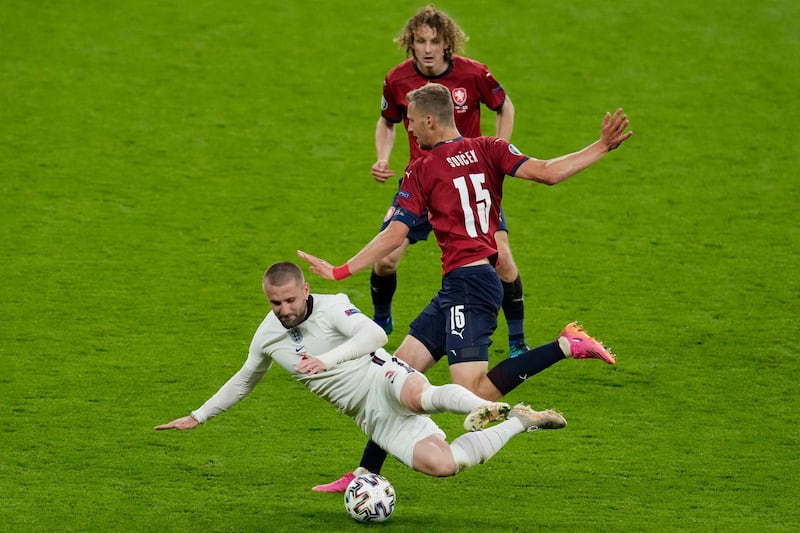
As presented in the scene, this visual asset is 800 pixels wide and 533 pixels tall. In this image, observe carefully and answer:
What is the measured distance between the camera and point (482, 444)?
6.25 meters

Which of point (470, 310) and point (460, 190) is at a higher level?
point (460, 190)

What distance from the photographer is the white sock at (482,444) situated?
6215 mm

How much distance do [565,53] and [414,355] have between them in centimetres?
900

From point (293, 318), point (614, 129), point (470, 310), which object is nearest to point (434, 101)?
point (614, 129)

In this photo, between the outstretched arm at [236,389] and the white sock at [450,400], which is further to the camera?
the outstretched arm at [236,389]

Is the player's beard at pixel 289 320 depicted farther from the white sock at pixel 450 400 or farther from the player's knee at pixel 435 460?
the player's knee at pixel 435 460

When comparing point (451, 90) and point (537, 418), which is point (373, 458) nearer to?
point (537, 418)

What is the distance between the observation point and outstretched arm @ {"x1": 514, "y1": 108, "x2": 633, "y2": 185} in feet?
21.3

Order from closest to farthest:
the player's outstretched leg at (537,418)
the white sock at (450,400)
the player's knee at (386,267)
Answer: the white sock at (450,400) → the player's outstretched leg at (537,418) → the player's knee at (386,267)

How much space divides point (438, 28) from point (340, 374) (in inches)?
115

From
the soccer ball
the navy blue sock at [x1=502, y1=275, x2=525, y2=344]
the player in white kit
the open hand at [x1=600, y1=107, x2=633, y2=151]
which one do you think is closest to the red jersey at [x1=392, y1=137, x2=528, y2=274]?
the open hand at [x1=600, y1=107, x2=633, y2=151]

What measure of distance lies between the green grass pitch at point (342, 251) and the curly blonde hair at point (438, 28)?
94.7 inches

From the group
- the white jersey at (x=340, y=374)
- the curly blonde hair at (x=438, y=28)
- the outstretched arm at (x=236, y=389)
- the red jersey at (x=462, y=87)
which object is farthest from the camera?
the red jersey at (x=462, y=87)

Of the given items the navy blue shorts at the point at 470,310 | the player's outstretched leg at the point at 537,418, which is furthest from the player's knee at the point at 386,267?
the player's outstretched leg at the point at 537,418
